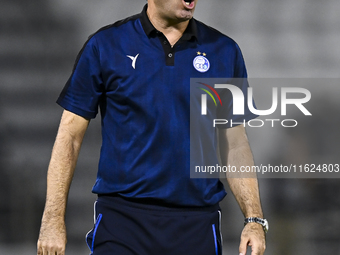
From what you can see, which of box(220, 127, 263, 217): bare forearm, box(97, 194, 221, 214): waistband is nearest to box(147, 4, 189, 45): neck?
box(220, 127, 263, 217): bare forearm

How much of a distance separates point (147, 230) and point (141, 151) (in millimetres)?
328

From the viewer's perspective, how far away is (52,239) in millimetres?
2057

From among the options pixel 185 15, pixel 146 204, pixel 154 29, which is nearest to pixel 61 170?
pixel 146 204

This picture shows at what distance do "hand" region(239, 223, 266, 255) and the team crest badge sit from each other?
715 mm

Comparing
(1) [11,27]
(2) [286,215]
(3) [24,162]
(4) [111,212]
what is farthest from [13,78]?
(2) [286,215]

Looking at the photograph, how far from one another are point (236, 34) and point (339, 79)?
2.65ft

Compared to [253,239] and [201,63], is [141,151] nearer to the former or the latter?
[201,63]

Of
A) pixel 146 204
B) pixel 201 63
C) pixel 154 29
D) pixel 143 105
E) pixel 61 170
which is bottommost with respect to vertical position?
pixel 146 204

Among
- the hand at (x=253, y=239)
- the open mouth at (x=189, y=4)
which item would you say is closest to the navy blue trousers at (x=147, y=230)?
the hand at (x=253, y=239)

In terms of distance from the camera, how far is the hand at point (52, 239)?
2043 millimetres

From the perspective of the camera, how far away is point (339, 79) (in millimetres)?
3641

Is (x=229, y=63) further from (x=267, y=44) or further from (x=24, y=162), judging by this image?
(x=24, y=162)

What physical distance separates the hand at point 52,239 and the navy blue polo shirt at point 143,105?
235 millimetres

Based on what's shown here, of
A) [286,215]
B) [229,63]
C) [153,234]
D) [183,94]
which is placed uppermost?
[229,63]
